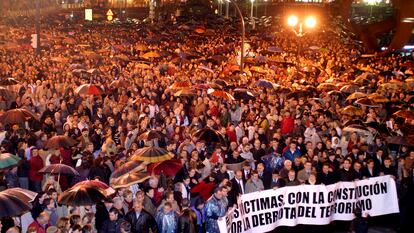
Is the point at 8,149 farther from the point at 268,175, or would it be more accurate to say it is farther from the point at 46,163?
the point at 268,175

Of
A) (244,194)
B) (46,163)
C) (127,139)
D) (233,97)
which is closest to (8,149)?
(46,163)

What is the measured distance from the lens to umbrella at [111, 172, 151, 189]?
8680 mm

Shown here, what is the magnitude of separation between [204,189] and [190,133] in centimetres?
392

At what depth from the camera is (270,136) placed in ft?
45.4

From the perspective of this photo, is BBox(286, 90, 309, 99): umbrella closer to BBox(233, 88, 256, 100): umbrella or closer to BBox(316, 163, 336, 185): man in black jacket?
BBox(233, 88, 256, 100): umbrella

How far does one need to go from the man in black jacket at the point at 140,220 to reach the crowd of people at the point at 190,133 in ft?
0.05

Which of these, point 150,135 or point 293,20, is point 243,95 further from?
point 150,135

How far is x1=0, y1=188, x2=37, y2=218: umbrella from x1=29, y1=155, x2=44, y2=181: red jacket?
2.78 meters

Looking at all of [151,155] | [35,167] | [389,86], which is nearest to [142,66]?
[389,86]

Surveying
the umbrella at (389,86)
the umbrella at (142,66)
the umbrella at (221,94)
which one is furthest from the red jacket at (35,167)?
the umbrella at (389,86)

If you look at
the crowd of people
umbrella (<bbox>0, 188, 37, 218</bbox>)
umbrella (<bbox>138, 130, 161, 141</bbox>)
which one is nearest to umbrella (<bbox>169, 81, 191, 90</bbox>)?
the crowd of people

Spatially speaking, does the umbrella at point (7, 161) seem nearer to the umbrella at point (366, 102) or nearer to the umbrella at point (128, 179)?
the umbrella at point (128, 179)

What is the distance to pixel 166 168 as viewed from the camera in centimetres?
963

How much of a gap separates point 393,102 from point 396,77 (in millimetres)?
6049
